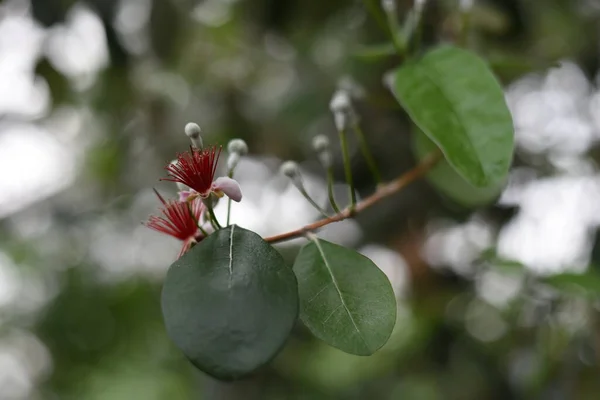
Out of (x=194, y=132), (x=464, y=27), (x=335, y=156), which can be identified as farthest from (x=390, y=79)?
(x=335, y=156)

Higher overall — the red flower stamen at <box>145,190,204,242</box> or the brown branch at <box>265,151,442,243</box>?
the red flower stamen at <box>145,190,204,242</box>

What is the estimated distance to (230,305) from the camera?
47 centimetres

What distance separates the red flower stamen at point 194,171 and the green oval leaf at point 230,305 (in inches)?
3.1

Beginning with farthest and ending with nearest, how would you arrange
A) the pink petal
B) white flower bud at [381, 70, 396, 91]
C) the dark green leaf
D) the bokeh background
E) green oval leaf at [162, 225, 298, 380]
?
1. the bokeh background
2. the dark green leaf
3. white flower bud at [381, 70, 396, 91]
4. the pink petal
5. green oval leaf at [162, 225, 298, 380]

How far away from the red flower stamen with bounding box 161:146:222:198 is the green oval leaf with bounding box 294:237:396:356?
119mm

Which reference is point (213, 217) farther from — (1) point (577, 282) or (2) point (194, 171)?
(1) point (577, 282)

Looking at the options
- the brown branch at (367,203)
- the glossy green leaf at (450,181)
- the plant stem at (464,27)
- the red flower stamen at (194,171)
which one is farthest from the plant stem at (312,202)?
the plant stem at (464,27)

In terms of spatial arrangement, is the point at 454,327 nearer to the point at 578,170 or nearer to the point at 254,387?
the point at 578,170

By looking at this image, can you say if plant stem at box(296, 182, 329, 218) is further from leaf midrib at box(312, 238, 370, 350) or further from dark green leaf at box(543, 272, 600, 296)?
dark green leaf at box(543, 272, 600, 296)

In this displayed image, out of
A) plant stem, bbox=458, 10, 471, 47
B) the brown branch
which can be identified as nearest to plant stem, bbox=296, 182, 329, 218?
the brown branch

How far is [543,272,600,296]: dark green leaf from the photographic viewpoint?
0.99m

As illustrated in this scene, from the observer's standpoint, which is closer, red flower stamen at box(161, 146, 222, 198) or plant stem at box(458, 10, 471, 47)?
red flower stamen at box(161, 146, 222, 198)

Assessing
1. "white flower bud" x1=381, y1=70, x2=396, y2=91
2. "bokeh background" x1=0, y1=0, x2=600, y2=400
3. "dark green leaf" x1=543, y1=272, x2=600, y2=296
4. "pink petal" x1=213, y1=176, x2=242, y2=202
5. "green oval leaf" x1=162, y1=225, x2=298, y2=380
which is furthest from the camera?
"bokeh background" x1=0, y1=0, x2=600, y2=400

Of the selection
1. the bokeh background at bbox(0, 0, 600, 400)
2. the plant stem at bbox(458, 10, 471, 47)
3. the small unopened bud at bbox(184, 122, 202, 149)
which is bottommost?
the bokeh background at bbox(0, 0, 600, 400)
